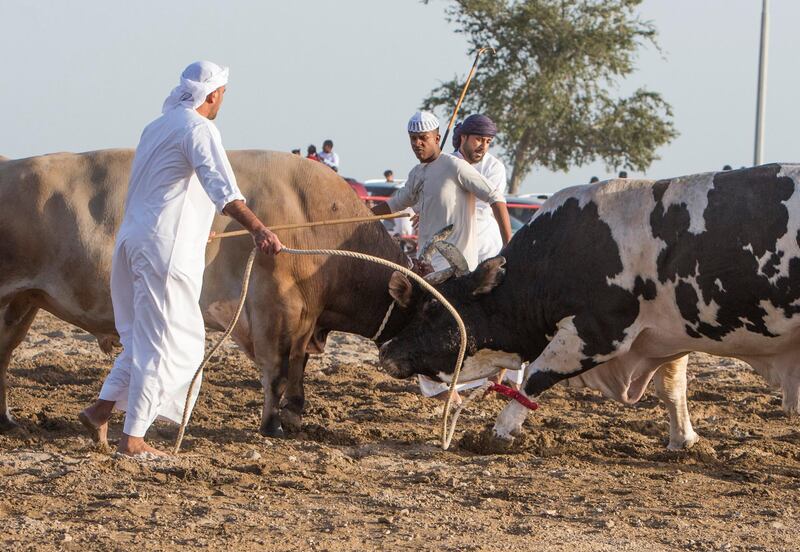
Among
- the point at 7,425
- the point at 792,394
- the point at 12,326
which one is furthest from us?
the point at 12,326

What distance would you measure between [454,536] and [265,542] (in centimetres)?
70

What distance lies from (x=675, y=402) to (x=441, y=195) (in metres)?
1.97

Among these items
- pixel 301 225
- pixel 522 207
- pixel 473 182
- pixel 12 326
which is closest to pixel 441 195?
pixel 473 182

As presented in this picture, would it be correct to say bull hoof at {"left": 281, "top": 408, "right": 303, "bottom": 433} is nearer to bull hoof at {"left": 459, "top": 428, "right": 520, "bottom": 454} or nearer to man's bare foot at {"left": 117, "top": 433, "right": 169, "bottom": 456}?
bull hoof at {"left": 459, "top": 428, "right": 520, "bottom": 454}

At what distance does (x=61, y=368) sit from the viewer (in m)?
9.63

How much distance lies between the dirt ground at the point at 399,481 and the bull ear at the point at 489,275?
85 centimetres

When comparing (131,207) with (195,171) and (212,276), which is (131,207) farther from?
(212,276)

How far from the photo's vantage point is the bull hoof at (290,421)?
752 cm

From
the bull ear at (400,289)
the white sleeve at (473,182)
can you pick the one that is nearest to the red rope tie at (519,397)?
the bull ear at (400,289)

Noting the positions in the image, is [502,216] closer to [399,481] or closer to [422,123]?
[422,123]

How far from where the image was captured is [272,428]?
7.36 m

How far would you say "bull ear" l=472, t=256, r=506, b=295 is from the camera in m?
7.13

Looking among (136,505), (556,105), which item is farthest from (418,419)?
(556,105)

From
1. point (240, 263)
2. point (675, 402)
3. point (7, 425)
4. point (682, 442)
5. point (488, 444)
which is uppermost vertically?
point (240, 263)
